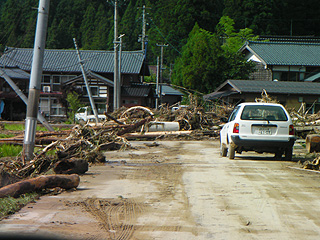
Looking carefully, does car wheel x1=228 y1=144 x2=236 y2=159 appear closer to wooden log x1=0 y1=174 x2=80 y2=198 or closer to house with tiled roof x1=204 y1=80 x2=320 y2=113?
wooden log x1=0 y1=174 x2=80 y2=198

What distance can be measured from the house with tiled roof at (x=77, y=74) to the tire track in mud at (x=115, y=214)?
144ft

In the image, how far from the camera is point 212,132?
2506 cm

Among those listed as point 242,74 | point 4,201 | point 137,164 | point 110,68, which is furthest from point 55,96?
point 4,201

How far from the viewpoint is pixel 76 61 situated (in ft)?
182

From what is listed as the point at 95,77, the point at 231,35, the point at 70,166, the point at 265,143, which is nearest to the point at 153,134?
the point at 265,143

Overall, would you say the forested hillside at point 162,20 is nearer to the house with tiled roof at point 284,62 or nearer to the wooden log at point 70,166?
the house with tiled roof at point 284,62

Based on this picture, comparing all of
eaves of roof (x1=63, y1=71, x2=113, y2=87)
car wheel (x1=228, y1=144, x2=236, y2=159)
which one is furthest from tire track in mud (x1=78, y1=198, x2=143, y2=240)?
eaves of roof (x1=63, y1=71, x2=113, y2=87)

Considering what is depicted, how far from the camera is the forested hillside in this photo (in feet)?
223

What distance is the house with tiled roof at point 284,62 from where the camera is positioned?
4497 cm

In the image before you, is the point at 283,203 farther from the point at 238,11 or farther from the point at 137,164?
the point at 238,11

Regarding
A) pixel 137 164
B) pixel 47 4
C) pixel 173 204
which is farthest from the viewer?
pixel 137 164

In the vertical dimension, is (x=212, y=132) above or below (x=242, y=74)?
below

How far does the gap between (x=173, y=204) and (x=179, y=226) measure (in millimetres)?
1349

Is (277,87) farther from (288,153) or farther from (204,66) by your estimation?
(288,153)
